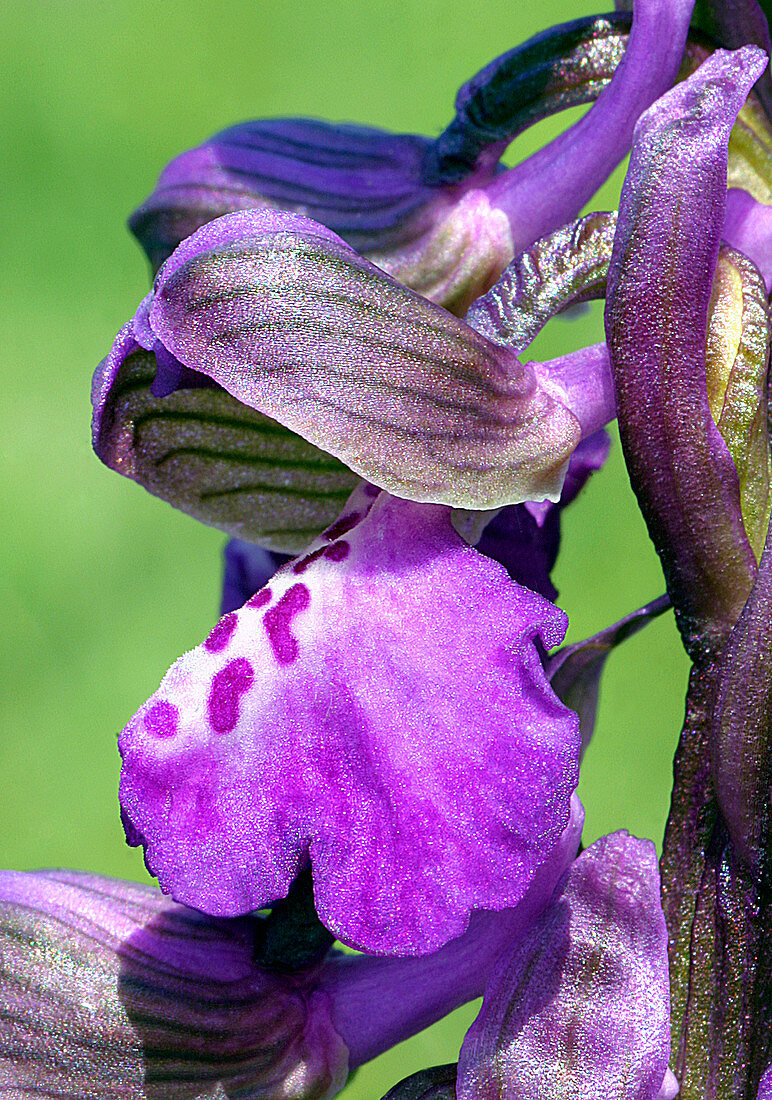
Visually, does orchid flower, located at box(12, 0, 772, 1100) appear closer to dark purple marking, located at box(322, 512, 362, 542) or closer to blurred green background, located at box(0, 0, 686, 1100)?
dark purple marking, located at box(322, 512, 362, 542)

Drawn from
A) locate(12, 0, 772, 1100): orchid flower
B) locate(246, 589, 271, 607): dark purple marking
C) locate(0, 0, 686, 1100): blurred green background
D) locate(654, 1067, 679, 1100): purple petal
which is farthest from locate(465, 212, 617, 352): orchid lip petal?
locate(0, 0, 686, 1100): blurred green background

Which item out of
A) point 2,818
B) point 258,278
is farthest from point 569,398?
point 2,818

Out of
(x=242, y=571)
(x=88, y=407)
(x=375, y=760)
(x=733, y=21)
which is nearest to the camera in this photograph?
(x=375, y=760)

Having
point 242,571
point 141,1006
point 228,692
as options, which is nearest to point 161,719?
point 228,692

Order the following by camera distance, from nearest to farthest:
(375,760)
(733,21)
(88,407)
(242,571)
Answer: (375,760) < (733,21) < (242,571) < (88,407)

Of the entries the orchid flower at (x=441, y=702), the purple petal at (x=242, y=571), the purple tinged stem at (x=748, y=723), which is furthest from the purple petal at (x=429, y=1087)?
the purple petal at (x=242, y=571)

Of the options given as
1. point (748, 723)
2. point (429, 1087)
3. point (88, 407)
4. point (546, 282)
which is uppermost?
point (546, 282)

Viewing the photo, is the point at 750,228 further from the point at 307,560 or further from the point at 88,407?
the point at 88,407

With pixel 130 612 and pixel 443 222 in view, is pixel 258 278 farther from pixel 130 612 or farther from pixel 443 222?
pixel 130 612
